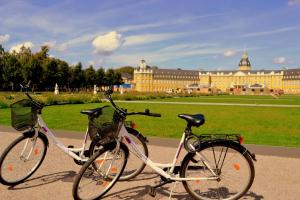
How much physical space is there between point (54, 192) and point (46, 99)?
25.2m

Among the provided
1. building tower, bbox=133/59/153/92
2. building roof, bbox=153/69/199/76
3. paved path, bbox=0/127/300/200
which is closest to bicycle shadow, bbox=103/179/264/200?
paved path, bbox=0/127/300/200

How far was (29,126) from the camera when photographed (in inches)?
217

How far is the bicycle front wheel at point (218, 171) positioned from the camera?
4840 mm

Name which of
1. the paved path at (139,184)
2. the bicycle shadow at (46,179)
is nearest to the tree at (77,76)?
the paved path at (139,184)

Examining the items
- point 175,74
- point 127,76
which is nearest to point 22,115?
point 127,76

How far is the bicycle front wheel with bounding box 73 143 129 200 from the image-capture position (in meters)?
4.73

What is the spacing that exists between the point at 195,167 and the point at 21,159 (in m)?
2.72

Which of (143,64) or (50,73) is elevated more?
(143,64)

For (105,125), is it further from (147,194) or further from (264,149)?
(264,149)

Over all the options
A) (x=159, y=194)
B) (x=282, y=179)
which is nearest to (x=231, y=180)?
Result: (x=159, y=194)

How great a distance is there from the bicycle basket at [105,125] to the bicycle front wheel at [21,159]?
1051mm

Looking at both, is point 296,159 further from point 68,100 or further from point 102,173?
point 68,100

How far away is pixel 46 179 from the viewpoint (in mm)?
5953

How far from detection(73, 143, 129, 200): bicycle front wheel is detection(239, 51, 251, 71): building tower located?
181 metres
